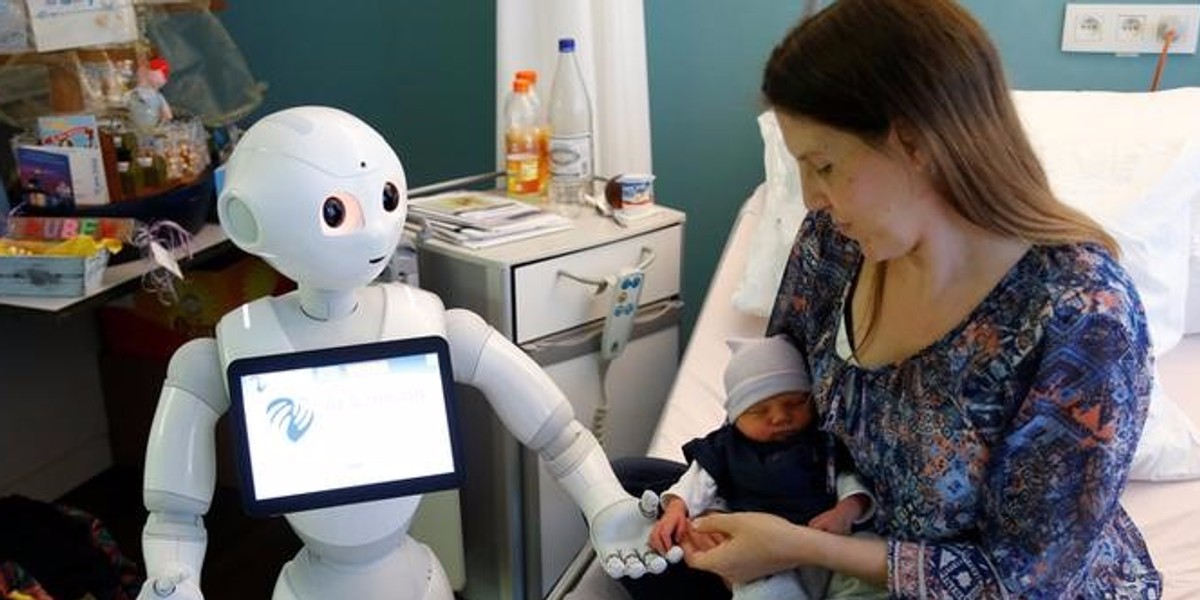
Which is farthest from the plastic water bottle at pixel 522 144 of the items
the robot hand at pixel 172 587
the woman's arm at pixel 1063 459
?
the woman's arm at pixel 1063 459

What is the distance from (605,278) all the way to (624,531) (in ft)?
1.94

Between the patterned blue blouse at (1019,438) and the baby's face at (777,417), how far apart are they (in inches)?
2.8

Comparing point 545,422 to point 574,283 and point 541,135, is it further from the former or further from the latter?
point 541,135

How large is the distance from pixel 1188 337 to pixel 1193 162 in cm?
33

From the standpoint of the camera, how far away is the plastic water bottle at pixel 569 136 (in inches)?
73.5

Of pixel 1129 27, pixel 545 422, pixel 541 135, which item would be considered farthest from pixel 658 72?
pixel 545 422

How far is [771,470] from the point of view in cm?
115

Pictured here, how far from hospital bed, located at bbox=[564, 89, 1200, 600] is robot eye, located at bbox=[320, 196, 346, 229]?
505mm

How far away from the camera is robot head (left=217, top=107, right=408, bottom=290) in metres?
1.06

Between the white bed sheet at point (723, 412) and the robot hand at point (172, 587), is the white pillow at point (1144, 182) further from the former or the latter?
the robot hand at point (172, 587)

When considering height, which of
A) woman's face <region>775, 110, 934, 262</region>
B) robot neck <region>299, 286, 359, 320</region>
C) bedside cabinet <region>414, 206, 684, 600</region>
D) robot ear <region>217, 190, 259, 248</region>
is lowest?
bedside cabinet <region>414, 206, 684, 600</region>

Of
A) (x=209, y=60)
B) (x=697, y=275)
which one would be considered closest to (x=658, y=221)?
(x=697, y=275)

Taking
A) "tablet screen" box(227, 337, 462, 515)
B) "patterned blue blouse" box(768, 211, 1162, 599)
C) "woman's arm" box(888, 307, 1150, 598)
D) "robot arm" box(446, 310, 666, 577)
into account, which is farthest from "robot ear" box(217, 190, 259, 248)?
"woman's arm" box(888, 307, 1150, 598)

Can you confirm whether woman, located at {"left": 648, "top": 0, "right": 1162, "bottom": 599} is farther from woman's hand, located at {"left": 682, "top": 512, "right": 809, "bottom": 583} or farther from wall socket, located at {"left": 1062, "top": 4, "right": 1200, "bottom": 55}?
wall socket, located at {"left": 1062, "top": 4, "right": 1200, "bottom": 55}
